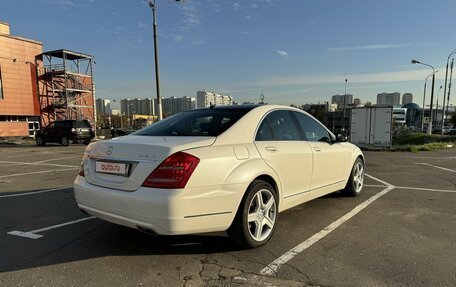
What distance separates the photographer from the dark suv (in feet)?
80.3

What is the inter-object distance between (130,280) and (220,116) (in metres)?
2.17

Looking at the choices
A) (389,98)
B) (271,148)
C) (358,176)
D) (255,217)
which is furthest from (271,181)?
(389,98)

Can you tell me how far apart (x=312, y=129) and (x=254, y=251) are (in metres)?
2.28

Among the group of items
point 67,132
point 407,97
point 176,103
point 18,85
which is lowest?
point 67,132

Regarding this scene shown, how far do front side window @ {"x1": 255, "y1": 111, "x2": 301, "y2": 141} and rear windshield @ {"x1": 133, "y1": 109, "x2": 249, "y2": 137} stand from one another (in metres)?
0.31

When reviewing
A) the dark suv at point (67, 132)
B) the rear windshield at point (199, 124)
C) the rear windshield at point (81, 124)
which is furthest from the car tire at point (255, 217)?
the rear windshield at point (81, 124)

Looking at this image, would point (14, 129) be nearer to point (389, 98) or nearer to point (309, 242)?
point (309, 242)

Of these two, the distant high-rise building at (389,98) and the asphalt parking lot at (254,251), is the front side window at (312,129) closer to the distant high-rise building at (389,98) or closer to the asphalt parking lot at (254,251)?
the asphalt parking lot at (254,251)

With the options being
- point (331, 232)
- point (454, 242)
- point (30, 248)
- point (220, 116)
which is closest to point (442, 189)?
point (454, 242)

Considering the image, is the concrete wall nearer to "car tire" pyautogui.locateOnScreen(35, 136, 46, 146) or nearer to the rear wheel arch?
"car tire" pyautogui.locateOnScreen(35, 136, 46, 146)

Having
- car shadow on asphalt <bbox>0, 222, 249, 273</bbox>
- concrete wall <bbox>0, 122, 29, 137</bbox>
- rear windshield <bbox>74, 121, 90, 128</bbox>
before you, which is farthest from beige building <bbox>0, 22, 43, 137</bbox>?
car shadow on asphalt <bbox>0, 222, 249, 273</bbox>

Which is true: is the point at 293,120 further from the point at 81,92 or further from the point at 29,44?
the point at 29,44

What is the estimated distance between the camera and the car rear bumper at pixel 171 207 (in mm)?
3312

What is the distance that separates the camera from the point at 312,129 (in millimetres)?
5418
